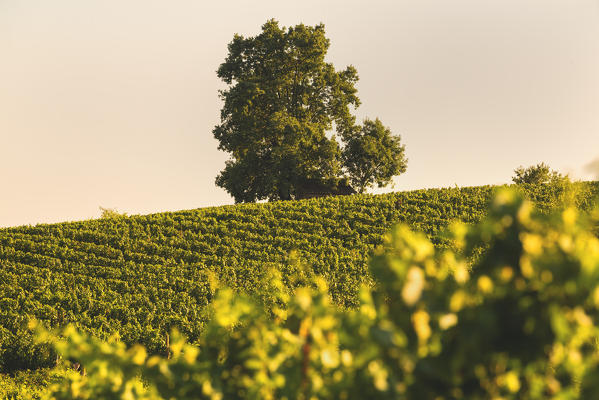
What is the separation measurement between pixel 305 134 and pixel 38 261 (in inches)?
731

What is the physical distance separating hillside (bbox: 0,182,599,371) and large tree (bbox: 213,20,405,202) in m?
10.8

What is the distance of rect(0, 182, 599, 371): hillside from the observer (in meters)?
12.3

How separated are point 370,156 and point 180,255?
2046 centimetres

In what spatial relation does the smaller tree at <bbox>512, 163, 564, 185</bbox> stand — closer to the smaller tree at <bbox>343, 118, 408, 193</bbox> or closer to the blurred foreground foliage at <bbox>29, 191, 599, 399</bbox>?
the smaller tree at <bbox>343, 118, 408, 193</bbox>

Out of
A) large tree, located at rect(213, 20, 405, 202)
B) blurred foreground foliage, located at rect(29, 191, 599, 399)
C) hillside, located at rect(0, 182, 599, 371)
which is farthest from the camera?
large tree, located at rect(213, 20, 405, 202)

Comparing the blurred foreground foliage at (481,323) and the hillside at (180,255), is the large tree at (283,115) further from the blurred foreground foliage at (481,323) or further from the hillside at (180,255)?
the blurred foreground foliage at (481,323)

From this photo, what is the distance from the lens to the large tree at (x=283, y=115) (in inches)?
1195

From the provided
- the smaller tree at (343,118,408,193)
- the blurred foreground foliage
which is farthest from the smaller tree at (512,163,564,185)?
the blurred foreground foliage

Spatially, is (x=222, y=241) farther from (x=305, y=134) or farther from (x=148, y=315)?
(x=305, y=134)

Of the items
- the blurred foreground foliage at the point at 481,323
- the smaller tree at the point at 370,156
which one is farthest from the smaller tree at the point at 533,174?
the blurred foreground foliage at the point at 481,323

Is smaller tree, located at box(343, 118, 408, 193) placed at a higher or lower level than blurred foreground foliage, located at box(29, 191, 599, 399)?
higher

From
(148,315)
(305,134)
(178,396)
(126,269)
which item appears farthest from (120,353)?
(305,134)

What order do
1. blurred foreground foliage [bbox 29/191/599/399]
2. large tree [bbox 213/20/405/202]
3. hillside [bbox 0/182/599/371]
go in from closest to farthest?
1. blurred foreground foliage [bbox 29/191/599/399]
2. hillside [bbox 0/182/599/371]
3. large tree [bbox 213/20/405/202]

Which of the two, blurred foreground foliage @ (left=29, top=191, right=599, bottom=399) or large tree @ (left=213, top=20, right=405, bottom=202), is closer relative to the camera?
blurred foreground foliage @ (left=29, top=191, right=599, bottom=399)
